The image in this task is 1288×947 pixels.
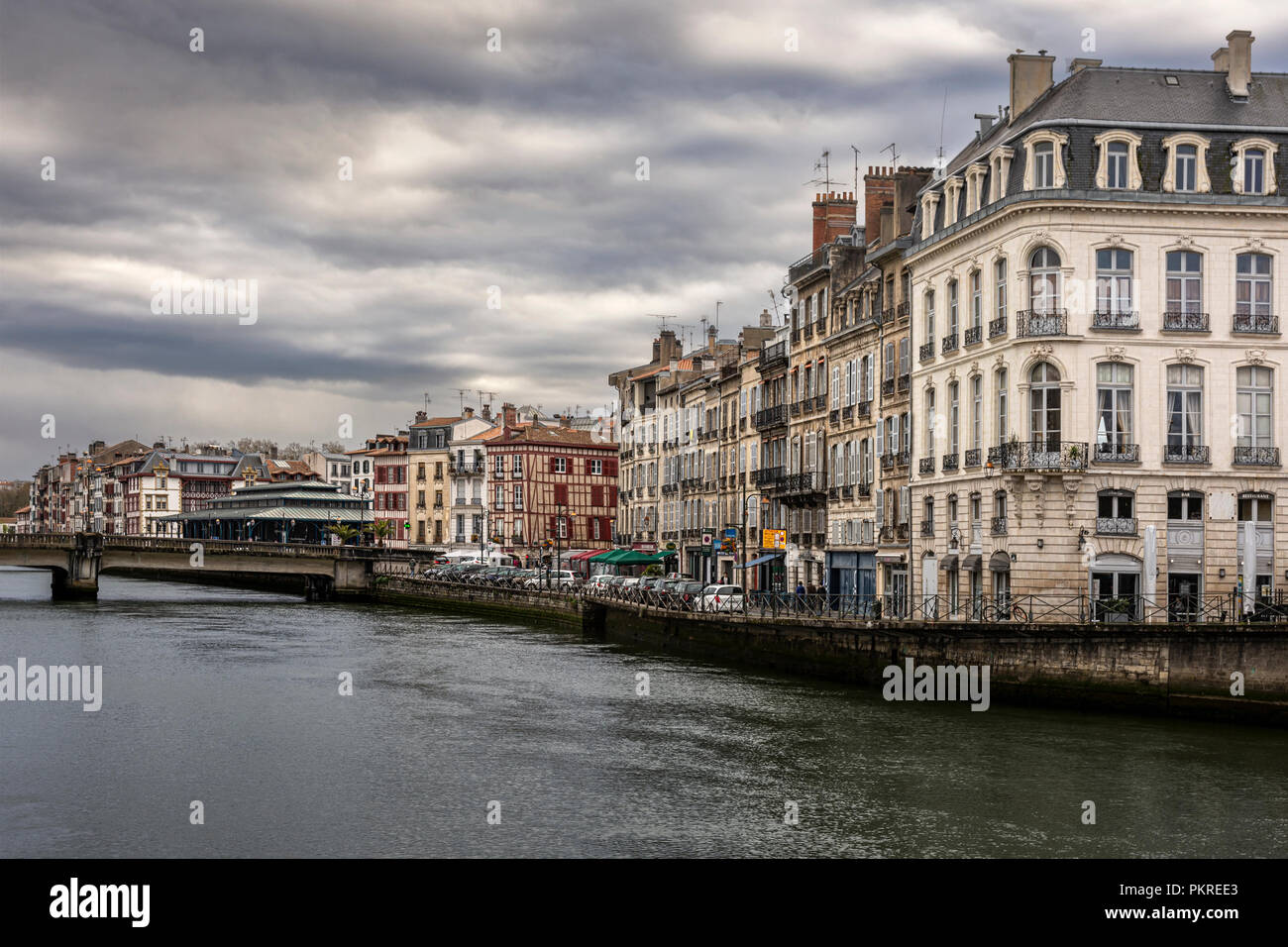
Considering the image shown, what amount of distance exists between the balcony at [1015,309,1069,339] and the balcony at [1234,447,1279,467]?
19.1 ft

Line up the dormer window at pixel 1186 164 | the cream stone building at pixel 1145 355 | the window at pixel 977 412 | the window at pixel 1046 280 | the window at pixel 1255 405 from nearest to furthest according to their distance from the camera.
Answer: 1. the cream stone building at pixel 1145 355
2. the dormer window at pixel 1186 164
3. the window at pixel 1255 405
4. the window at pixel 1046 280
5. the window at pixel 977 412

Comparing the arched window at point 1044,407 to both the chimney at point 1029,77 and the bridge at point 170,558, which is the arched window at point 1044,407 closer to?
the chimney at point 1029,77

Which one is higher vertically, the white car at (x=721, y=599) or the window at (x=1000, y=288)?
the window at (x=1000, y=288)

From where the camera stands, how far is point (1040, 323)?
40.5 m

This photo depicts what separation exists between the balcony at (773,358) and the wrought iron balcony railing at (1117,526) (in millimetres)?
27494

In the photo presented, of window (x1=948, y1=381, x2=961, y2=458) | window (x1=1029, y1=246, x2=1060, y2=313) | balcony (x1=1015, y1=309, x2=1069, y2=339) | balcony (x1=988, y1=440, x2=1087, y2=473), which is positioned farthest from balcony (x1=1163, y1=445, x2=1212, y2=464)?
window (x1=948, y1=381, x2=961, y2=458)

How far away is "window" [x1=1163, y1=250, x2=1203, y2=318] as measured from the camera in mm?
40562

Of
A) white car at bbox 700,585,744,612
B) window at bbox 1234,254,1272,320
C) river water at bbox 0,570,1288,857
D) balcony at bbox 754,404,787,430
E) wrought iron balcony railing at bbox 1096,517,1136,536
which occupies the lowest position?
river water at bbox 0,570,1288,857

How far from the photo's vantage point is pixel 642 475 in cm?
9444

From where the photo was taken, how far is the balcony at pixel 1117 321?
40.3m

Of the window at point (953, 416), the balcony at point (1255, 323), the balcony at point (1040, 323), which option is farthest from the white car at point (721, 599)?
the balcony at point (1255, 323)

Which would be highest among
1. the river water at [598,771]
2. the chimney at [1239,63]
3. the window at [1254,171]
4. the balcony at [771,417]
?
the chimney at [1239,63]

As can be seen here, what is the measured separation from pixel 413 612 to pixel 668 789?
56217 mm

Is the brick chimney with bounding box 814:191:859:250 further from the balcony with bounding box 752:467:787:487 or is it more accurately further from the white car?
the white car
